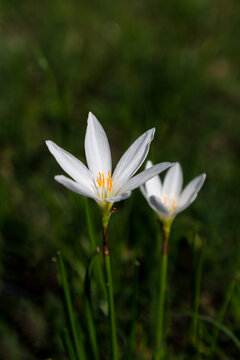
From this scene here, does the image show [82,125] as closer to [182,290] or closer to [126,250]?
[126,250]

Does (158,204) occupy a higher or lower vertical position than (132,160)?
lower

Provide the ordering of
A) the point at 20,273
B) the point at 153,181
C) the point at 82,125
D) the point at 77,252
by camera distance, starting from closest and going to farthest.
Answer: the point at 153,181 → the point at 77,252 → the point at 20,273 → the point at 82,125

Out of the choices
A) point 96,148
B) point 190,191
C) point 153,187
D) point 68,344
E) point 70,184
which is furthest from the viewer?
point 153,187

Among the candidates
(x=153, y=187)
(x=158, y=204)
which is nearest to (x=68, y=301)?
(x=158, y=204)

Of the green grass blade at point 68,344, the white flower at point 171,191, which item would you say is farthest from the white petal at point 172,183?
the green grass blade at point 68,344

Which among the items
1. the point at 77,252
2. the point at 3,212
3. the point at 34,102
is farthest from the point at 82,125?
the point at 77,252

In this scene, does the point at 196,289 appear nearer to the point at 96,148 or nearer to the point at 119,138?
the point at 96,148

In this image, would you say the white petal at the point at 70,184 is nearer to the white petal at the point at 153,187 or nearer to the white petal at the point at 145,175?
the white petal at the point at 145,175
